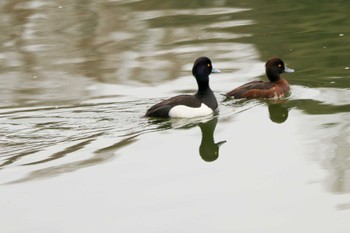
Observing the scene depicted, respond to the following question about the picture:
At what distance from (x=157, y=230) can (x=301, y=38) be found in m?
8.59

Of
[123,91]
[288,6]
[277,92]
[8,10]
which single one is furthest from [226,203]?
[8,10]

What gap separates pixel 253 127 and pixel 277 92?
1582mm

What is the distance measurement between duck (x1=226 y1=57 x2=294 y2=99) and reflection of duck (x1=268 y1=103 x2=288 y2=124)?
20 cm

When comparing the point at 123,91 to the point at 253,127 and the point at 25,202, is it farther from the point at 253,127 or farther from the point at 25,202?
the point at 25,202

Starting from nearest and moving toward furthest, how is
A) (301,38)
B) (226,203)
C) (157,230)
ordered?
(157,230) → (226,203) → (301,38)

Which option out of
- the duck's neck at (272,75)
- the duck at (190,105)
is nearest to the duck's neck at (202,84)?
the duck at (190,105)

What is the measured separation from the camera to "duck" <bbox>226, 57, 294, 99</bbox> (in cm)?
1320

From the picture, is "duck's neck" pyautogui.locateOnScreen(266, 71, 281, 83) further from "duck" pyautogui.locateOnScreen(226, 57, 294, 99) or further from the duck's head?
the duck's head

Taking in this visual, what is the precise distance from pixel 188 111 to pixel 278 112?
116cm

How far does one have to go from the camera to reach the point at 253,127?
11875 millimetres

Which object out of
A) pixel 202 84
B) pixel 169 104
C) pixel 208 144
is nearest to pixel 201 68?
pixel 202 84

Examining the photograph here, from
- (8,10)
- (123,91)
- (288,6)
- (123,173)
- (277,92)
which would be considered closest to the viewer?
(123,173)

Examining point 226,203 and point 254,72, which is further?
point 254,72

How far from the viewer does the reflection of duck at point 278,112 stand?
1226 centimetres
